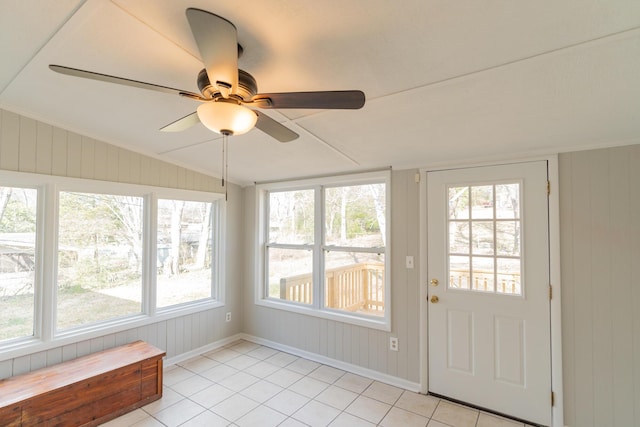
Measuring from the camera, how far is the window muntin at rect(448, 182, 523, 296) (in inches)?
96.9

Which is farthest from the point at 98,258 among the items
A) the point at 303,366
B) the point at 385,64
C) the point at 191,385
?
the point at 385,64

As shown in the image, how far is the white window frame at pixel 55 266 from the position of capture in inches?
97.2

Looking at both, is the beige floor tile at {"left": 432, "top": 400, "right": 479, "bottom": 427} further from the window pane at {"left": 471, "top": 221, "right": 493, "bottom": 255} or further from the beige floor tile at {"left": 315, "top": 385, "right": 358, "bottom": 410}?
the window pane at {"left": 471, "top": 221, "right": 493, "bottom": 255}

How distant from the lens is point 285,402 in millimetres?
2652

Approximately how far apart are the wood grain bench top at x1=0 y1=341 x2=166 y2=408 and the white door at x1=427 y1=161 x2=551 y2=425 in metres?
2.70

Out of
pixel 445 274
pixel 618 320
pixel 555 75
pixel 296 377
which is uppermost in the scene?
pixel 555 75

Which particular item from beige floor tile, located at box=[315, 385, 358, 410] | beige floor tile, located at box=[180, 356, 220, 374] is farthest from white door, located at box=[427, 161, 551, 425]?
beige floor tile, located at box=[180, 356, 220, 374]

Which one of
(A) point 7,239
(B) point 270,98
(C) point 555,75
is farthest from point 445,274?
(A) point 7,239

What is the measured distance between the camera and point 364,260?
10.9ft

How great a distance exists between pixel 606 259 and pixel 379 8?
7.81 feet

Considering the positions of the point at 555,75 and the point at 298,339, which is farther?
the point at 298,339

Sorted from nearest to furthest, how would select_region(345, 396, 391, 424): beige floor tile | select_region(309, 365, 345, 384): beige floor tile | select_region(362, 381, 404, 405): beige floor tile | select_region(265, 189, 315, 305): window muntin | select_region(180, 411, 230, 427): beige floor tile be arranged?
select_region(180, 411, 230, 427): beige floor tile, select_region(345, 396, 391, 424): beige floor tile, select_region(362, 381, 404, 405): beige floor tile, select_region(309, 365, 345, 384): beige floor tile, select_region(265, 189, 315, 305): window muntin

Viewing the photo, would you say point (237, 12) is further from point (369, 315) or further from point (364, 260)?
point (369, 315)

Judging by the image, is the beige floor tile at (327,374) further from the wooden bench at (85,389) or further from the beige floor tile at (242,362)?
the wooden bench at (85,389)
